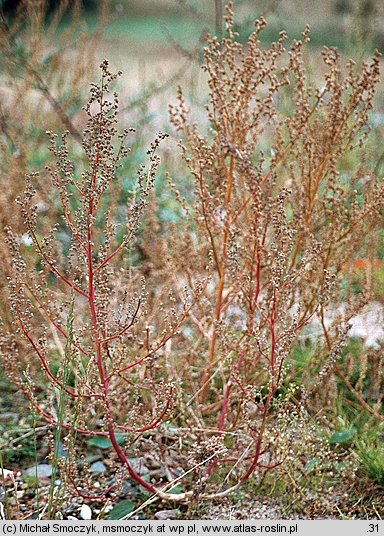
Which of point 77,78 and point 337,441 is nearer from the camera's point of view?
point 337,441

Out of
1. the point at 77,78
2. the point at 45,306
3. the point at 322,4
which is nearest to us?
the point at 45,306

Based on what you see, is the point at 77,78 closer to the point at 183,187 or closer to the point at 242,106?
the point at 183,187

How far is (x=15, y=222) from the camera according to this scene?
3.12 meters

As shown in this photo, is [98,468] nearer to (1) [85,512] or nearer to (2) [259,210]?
(1) [85,512]

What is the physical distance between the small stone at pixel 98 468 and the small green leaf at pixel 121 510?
276mm

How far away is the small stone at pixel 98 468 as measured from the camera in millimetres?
2508

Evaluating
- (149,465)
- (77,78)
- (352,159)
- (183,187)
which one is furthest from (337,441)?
(352,159)

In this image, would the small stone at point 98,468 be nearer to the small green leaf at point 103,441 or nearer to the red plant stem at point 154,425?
the small green leaf at point 103,441

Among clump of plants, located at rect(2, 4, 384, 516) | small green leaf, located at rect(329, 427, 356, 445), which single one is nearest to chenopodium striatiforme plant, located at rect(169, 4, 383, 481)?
clump of plants, located at rect(2, 4, 384, 516)

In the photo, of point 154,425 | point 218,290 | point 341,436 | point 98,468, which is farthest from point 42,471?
point 341,436

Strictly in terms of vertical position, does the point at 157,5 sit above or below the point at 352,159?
above

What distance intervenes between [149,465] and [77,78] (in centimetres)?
189

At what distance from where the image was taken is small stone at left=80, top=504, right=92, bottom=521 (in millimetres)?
2252

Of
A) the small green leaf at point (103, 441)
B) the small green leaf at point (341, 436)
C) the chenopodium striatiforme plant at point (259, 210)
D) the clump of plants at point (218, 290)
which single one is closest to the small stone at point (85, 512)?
the clump of plants at point (218, 290)
